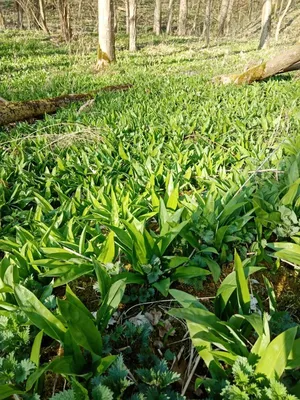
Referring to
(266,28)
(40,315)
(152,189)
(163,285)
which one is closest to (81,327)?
(40,315)

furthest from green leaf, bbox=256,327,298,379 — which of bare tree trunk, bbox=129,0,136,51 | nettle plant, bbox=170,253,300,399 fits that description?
bare tree trunk, bbox=129,0,136,51

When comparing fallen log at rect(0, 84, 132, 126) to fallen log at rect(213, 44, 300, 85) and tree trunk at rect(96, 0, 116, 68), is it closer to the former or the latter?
fallen log at rect(213, 44, 300, 85)

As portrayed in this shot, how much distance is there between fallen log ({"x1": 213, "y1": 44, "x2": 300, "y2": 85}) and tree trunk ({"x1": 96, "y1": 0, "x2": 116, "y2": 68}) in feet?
16.9

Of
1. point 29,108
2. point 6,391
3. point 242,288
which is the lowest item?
point 29,108

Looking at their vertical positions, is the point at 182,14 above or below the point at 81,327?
above

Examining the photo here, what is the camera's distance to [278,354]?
3.61ft

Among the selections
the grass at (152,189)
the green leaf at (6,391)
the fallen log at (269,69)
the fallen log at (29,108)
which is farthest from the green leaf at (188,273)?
the fallen log at (269,69)

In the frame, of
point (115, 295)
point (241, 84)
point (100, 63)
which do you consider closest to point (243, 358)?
point (115, 295)

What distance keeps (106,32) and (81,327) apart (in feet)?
38.3

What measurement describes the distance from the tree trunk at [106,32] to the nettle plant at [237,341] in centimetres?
1137

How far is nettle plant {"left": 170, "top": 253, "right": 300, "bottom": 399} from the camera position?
1106 mm

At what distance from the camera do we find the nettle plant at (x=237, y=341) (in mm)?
1106

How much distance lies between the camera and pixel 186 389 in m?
1.33

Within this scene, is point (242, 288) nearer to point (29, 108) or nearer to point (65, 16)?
point (29, 108)
